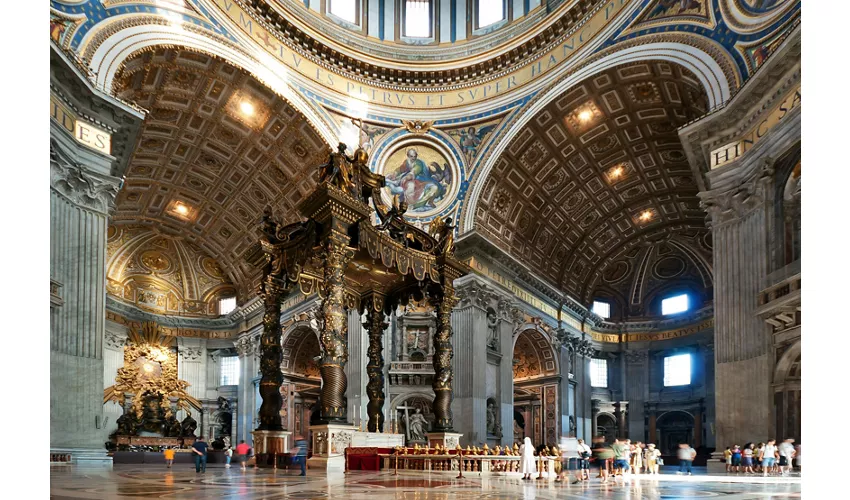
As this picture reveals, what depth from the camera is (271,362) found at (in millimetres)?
12461

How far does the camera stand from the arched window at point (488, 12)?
940 inches

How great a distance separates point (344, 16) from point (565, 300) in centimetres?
1523

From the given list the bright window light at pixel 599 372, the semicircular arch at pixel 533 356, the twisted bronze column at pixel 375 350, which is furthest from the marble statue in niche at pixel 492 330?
the bright window light at pixel 599 372

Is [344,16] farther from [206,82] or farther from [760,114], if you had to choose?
[760,114]

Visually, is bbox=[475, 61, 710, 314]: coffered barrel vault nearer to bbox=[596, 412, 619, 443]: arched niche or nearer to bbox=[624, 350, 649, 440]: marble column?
bbox=[624, 350, 649, 440]: marble column

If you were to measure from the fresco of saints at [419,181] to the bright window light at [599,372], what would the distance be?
13.5 m

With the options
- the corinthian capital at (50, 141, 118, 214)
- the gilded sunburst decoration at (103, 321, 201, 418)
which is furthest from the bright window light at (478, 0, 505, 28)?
the gilded sunburst decoration at (103, 321, 201, 418)

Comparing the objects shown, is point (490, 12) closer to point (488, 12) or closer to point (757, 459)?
point (488, 12)

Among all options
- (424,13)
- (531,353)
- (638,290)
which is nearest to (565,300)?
(531,353)

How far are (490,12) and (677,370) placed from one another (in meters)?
19.1

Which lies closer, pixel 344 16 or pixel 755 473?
pixel 755 473

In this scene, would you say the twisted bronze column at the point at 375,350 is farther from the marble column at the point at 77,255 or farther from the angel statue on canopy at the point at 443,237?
the marble column at the point at 77,255

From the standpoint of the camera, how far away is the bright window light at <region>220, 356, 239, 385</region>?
101 feet

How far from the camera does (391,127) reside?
23672 mm
